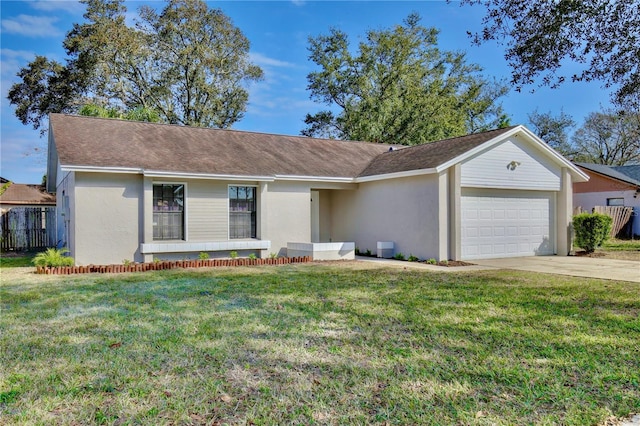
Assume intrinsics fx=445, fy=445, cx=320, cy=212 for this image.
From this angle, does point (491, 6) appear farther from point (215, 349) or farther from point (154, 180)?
point (154, 180)

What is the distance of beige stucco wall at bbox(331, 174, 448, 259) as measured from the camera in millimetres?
13422

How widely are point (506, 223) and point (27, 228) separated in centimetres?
1930

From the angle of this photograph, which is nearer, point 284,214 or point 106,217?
point 106,217

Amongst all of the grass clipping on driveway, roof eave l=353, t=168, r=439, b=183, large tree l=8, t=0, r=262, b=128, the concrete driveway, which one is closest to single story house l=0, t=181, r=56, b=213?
large tree l=8, t=0, r=262, b=128

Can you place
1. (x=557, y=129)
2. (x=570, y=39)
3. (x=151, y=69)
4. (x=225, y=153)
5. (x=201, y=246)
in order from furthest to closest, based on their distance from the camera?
(x=557, y=129)
(x=151, y=69)
(x=225, y=153)
(x=201, y=246)
(x=570, y=39)

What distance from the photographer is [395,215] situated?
14.9 meters

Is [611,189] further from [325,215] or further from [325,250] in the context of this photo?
[325,250]

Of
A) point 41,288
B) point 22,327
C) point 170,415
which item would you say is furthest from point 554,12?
point 41,288

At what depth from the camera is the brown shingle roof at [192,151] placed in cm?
1287

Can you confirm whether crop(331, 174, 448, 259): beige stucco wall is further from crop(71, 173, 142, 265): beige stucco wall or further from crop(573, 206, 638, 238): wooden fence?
crop(573, 206, 638, 238): wooden fence

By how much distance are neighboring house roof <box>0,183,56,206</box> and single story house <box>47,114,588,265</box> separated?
51.2 ft

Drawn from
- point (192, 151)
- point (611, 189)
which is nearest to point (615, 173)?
point (611, 189)

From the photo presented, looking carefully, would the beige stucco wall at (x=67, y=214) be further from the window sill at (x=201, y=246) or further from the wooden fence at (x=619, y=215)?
the wooden fence at (x=619, y=215)

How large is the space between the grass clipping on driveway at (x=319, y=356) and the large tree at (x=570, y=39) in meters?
4.53
